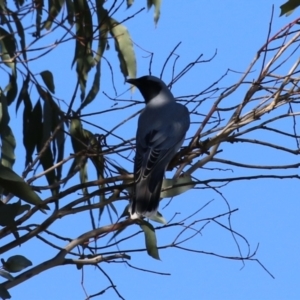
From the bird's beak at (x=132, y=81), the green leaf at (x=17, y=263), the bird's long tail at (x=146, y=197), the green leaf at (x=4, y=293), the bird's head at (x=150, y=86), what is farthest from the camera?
the bird's head at (x=150, y=86)

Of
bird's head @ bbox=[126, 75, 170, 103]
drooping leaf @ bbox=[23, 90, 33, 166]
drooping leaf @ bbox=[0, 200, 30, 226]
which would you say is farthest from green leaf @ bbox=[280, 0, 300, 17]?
bird's head @ bbox=[126, 75, 170, 103]

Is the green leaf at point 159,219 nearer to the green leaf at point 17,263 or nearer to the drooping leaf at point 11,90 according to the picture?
the green leaf at point 17,263

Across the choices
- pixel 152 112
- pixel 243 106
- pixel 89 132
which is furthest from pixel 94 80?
pixel 243 106

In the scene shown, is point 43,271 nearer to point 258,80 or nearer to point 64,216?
point 64,216

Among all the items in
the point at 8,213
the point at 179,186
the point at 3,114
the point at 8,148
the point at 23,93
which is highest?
the point at 23,93

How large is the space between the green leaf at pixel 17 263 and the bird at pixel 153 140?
20.6 inches

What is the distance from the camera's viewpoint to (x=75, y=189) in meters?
2.69

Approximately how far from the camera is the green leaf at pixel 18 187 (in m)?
2.86

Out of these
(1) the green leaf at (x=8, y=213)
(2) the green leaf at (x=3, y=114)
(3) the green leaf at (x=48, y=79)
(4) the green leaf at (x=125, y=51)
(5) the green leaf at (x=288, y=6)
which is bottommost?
(1) the green leaf at (x=8, y=213)

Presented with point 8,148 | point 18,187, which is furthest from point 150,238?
point 8,148

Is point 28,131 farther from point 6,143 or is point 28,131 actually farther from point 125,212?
point 125,212

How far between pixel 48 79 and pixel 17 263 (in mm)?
1121

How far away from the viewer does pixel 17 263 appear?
106 inches

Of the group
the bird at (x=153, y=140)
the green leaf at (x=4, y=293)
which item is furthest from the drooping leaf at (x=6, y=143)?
the green leaf at (x=4, y=293)
